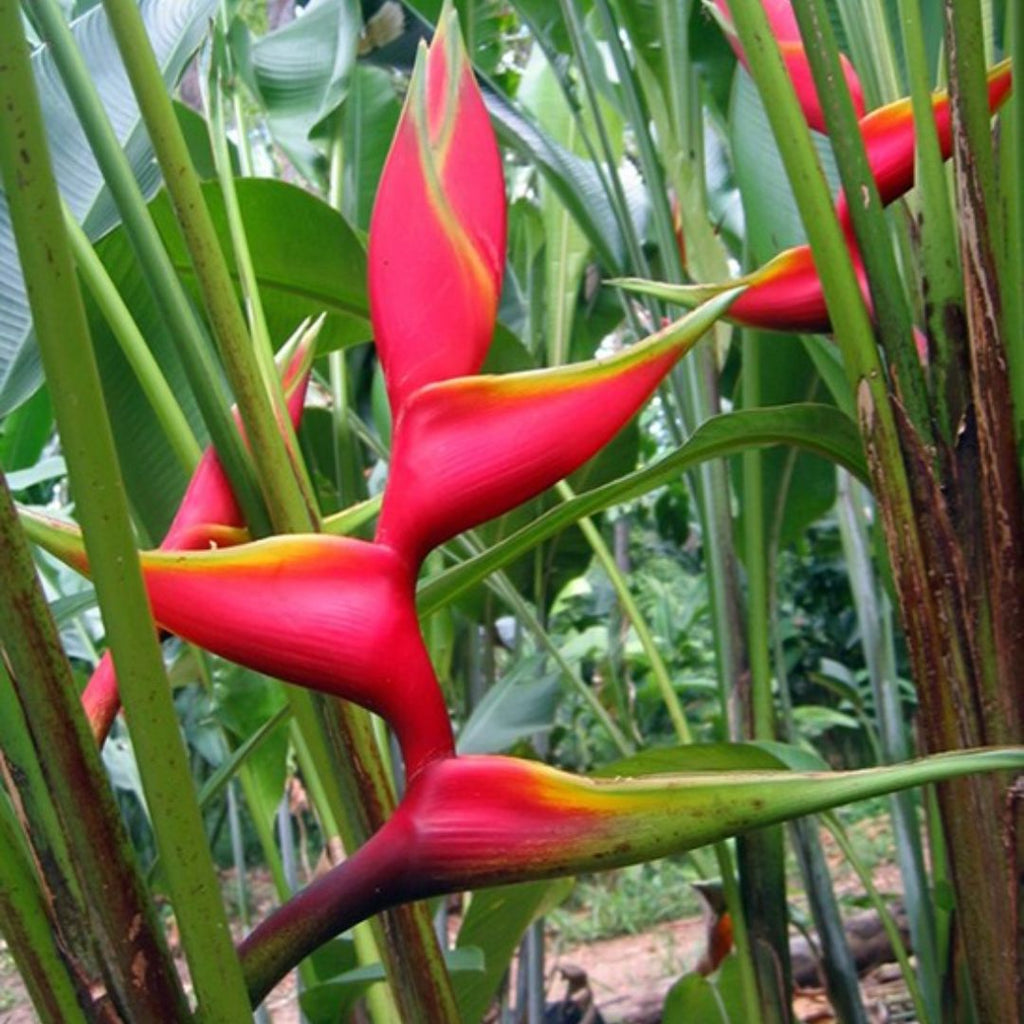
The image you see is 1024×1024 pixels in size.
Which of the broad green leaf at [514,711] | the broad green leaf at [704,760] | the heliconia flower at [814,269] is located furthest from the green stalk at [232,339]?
the broad green leaf at [514,711]

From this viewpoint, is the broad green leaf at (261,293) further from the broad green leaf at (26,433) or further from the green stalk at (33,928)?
the green stalk at (33,928)

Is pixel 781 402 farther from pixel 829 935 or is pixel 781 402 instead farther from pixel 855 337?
pixel 855 337

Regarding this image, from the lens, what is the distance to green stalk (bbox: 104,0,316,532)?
0.30 meters

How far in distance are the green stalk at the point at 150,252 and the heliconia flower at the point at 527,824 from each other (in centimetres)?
10

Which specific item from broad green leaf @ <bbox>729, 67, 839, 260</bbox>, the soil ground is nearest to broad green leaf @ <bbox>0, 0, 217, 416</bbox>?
broad green leaf @ <bbox>729, 67, 839, 260</bbox>

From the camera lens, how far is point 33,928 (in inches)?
10.4

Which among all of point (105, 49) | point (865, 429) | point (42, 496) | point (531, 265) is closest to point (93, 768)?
point (865, 429)

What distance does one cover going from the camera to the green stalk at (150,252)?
309mm

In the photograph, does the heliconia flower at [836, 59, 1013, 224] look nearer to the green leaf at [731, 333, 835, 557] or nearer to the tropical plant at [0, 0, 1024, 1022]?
the tropical plant at [0, 0, 1024, 1022]

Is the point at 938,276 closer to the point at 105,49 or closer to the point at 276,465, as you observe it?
the point at 276,465

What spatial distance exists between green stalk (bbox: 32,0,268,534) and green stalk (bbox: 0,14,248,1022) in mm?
70

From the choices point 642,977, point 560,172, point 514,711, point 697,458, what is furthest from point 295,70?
point 642,977

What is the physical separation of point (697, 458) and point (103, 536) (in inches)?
9.1

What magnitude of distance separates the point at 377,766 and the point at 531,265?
0.94 metres
